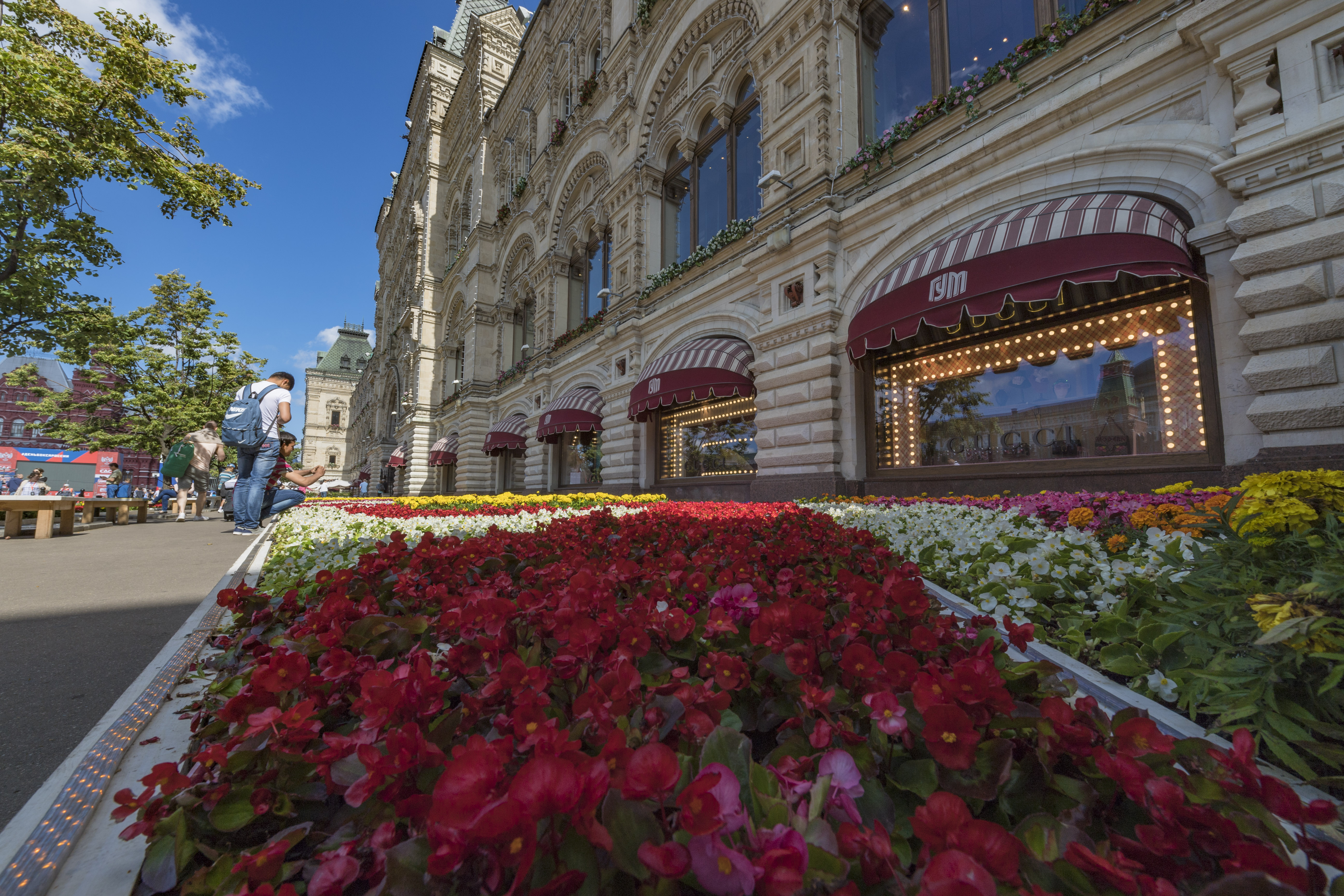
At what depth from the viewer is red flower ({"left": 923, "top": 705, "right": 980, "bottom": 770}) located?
2.59 ft

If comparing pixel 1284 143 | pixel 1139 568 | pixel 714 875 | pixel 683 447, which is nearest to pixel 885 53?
pixel 1284 143

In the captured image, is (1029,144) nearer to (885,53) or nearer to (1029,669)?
(885,53)

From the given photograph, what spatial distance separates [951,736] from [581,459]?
16.9 m

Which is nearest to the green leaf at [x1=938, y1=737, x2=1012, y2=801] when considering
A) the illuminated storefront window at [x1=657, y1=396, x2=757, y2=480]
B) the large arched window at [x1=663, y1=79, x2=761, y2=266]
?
the illuminated storefront window at [x1=657, y1=396, x2=757, y2=480]

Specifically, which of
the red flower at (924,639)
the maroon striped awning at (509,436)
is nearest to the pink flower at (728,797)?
the red flower at (924,639)

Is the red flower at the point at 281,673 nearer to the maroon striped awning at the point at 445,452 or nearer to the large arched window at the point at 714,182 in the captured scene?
the large arched window at the point at 714,182

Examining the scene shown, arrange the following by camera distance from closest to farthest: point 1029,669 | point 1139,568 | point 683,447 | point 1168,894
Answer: point 1168,894, point 1029,669, point 1139,568, point 683,447

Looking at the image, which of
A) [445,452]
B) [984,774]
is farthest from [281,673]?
[445,452]

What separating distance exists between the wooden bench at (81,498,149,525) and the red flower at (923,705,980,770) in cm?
1521

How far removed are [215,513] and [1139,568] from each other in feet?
73.9

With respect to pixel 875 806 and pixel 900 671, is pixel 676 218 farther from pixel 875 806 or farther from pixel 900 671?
pixel 875 806

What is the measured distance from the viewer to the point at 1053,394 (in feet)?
22.2

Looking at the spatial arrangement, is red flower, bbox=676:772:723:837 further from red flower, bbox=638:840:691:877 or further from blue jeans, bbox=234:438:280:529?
blue jeans, bbox=234:438:280:529

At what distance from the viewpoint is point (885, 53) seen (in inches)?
372
